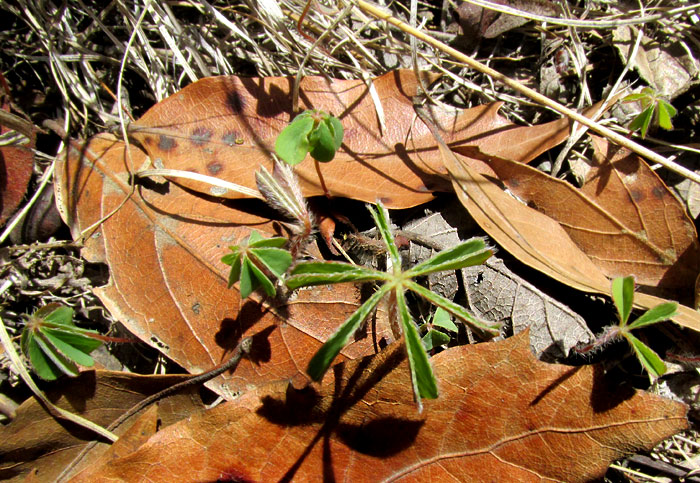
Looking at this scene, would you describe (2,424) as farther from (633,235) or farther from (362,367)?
(633,235)

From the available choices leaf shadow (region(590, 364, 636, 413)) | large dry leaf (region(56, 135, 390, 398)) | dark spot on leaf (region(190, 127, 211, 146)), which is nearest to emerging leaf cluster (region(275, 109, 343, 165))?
large dry leaf (region(56, 135, 390, 398))

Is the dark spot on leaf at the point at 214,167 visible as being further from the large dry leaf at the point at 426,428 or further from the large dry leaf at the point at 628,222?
the large dry leaf at the point at 628,222

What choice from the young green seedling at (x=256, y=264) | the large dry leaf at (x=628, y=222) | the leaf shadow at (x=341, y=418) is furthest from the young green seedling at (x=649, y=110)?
the young green seedling at (x=256, y=264)

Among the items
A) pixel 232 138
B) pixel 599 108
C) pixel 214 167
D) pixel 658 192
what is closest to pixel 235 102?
pixel 232 138

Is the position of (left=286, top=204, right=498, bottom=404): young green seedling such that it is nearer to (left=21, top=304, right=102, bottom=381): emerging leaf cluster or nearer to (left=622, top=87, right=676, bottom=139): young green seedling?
(left=21, top=304, right=102, bottom=381): emerging leaf cluster

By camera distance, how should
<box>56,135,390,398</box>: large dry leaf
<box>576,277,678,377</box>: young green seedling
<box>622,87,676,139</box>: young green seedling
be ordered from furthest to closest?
<box>622,87,676,139</box>: young green seedling
<box>56,135,390,398</box>: large dry leaf
<box>576,277,678,377</box>: young green seedling

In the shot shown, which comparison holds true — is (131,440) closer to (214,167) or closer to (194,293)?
(194,293)
